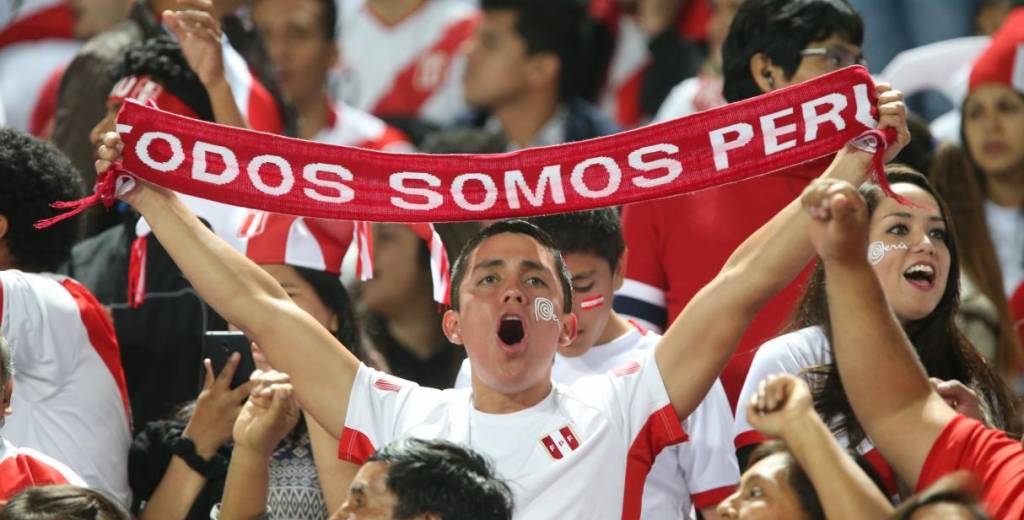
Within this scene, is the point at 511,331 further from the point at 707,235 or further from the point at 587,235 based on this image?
the point at 707,235

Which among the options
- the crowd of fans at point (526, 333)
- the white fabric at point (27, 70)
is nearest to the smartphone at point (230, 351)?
the crowd of fans at point (526, 333)

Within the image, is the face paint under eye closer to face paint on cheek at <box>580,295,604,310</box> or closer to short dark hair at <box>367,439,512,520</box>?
face paint on cheek at <box>580,295,604,310</box>

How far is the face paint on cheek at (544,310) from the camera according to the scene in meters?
4.81

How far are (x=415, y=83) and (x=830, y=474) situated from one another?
19.8 feet

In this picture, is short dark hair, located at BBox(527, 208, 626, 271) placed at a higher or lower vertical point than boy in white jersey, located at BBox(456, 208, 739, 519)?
higher

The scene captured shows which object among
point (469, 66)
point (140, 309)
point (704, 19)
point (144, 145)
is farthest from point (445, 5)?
point (144, 145)

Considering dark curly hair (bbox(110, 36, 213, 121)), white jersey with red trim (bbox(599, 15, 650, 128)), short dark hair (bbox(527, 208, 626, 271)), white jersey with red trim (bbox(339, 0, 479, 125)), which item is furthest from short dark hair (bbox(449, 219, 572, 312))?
white jersey with red trim (bbox(339, 0, 479, 125))

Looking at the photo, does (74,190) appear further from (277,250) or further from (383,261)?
(383,261)

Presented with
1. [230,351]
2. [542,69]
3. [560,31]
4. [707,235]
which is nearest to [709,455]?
[707,235]

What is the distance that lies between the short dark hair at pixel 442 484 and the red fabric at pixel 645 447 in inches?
18.8

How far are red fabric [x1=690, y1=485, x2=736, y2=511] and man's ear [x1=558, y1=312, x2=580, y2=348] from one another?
593 mm

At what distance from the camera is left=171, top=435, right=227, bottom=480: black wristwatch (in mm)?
5492

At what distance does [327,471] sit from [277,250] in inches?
41.2

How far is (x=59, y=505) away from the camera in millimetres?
4352
